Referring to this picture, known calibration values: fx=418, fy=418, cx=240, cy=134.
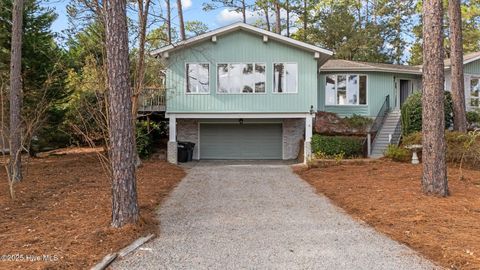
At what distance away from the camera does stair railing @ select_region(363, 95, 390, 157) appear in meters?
17.0

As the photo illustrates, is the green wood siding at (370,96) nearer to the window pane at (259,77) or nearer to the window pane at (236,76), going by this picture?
the window pane at (259,77)

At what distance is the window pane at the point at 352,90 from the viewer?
2000 centimetres

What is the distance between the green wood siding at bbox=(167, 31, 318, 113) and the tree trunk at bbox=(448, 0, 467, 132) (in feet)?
17.0

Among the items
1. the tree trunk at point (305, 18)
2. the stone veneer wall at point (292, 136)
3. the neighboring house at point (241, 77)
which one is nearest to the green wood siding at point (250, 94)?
the neighboring house at point (241, 77)

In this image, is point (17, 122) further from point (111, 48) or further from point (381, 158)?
point (381, 158)

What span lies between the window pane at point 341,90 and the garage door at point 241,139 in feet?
10.9

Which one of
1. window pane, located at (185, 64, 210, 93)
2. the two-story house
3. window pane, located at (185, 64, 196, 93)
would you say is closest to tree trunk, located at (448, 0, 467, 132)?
the two-story house

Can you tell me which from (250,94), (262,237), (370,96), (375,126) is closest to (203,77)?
(250,94)

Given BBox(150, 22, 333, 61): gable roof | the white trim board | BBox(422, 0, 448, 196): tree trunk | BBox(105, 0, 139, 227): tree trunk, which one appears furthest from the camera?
the white trim board

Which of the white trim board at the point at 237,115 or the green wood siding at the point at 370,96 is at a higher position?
the green wood siding at the point at 370,96

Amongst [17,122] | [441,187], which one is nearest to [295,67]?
[441,187]

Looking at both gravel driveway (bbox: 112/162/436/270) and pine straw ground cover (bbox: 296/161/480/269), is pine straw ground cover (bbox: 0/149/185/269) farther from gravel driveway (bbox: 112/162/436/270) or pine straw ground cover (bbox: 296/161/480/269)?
pine straw ground cover (bbox: 296/161/480/269)

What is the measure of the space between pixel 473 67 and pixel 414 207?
693 inches

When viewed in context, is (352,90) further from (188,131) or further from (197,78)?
(188,131)
